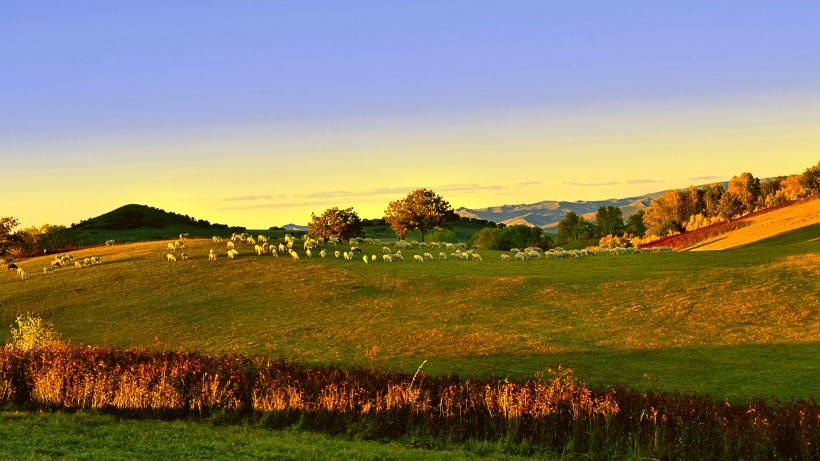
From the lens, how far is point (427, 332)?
35.5 m

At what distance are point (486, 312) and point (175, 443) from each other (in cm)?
2590

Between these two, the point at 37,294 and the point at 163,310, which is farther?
the point at 37,294

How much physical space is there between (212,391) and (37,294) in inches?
1483

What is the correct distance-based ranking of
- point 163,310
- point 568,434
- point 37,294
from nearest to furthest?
point 568,434 → point 163,310 → point 37,294

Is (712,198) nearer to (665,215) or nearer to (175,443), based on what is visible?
(665,215)

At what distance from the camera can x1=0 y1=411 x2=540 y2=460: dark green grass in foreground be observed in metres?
15.7

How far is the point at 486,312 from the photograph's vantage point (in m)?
40.0

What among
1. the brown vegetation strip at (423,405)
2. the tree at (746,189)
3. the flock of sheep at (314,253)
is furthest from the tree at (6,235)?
the tree at (746,189)

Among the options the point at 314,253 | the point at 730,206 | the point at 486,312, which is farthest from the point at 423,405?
the point at 730,206

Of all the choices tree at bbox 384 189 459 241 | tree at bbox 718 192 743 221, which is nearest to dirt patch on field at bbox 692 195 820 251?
tree at bbox 384 189 459 241

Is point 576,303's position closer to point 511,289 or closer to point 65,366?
point 511,289

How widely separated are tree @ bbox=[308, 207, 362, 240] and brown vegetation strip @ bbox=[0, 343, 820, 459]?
97.0m

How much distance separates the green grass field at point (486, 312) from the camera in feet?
95.5

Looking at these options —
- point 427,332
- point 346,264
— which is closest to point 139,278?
point 346,264
